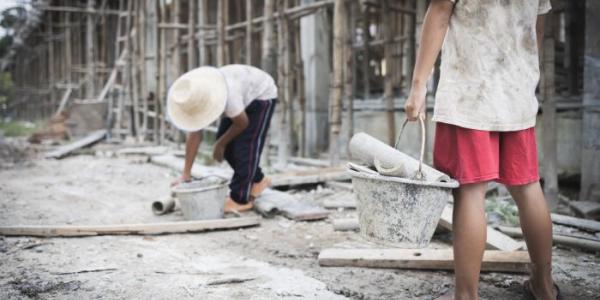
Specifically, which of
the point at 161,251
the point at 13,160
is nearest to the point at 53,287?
the point at 161,251

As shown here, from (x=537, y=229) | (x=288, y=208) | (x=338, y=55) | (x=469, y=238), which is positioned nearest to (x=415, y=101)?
(x=469, y=238)

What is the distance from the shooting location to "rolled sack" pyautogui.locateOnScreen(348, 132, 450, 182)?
6.93 ft

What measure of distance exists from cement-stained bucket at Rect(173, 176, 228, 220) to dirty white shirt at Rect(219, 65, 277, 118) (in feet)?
1.87

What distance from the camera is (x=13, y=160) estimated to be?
8.08 meters

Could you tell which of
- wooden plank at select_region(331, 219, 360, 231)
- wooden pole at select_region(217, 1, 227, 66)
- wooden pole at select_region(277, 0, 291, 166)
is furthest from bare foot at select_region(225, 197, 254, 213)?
wooden pole at select_region(217, 1, 227, 66)

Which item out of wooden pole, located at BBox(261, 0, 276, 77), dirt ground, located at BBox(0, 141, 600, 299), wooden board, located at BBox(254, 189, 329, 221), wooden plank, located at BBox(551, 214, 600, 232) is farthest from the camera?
wooden pole, located at BBox(261, 0, 276, 77)

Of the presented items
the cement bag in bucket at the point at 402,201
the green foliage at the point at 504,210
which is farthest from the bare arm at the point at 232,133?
the cement bag in bucket at the point at 402,201

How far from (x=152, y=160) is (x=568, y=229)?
5.83 metres

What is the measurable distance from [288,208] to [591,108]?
2.42 meters

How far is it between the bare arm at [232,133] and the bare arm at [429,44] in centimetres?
217

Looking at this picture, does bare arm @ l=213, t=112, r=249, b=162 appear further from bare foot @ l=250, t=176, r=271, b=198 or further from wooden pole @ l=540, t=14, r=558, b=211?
wooden pole @ l=540, t=14, r=558, b=211

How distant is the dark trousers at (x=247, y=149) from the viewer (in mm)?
4359

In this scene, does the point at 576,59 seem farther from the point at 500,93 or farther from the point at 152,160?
the point at 152,160

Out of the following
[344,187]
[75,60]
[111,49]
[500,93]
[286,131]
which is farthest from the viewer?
[75,60]
